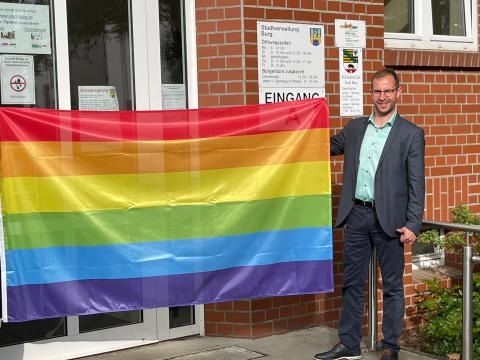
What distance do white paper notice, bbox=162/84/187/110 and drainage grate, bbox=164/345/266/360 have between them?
176 cm

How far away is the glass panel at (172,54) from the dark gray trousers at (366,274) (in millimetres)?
1595

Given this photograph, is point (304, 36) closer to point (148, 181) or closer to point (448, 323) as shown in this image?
point (148, 181)

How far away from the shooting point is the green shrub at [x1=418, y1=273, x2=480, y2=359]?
6184 mm

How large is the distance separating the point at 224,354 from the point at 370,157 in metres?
1.70

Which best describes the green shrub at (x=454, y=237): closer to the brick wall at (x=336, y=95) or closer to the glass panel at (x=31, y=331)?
the brick wall at (x=336, y=95)

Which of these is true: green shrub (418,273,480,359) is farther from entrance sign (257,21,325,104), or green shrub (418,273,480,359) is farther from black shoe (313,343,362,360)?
entrance sign (257,21,325,104)

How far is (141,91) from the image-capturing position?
5.71 m

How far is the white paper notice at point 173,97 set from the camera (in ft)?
19.1

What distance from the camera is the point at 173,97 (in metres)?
5.87

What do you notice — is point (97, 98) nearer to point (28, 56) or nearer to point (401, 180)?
point (28, 56)

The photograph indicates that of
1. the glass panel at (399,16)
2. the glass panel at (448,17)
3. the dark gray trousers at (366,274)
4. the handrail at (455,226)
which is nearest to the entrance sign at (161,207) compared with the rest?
the dark gray trousers at (366,274)

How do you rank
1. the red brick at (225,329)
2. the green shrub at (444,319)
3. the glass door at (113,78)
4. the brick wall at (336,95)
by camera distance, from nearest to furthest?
the glass door at (113,78)
the brick wall at (336,95)
the red brick at (225,329)
the green shrub at (444,319)

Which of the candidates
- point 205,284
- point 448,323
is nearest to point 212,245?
point 205,284

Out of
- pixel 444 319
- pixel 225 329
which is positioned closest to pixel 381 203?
pixel 225 329
